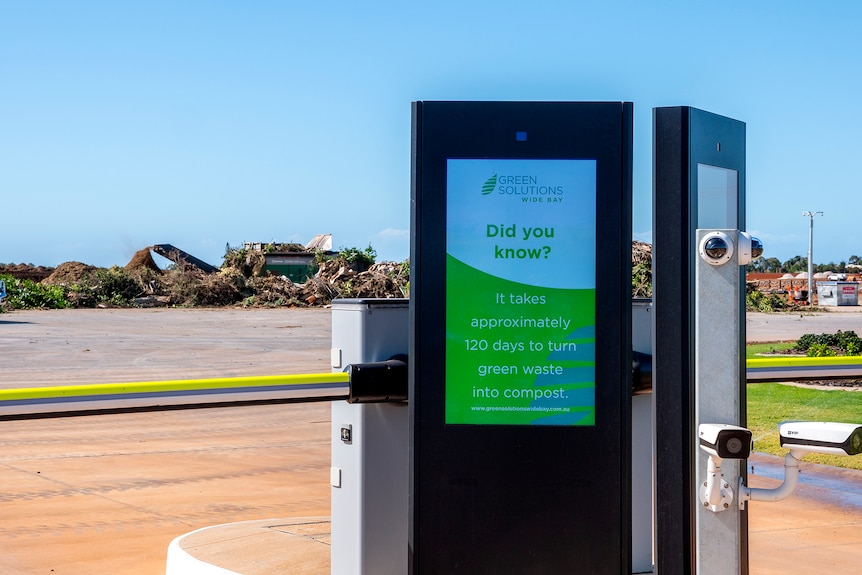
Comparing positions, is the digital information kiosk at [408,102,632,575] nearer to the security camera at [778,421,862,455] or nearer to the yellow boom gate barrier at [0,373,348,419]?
the yellow boom gate barrier at [0,373,348,419]

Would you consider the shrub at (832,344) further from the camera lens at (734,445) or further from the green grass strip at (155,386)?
the camera lens at (734,445)

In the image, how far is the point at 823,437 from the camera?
2535 mm

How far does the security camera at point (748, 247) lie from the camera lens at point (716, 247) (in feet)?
0.18

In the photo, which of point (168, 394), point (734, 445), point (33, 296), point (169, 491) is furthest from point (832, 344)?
point (33, 296)

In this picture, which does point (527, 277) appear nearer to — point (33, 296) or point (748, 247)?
point (748, 247)

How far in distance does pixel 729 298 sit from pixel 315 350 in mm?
17867

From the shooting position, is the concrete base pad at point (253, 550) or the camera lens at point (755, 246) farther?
the concrete base pad at point (253, 550)

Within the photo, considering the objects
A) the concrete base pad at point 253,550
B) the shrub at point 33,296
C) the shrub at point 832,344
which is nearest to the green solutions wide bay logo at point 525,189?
the concrete base pad at point 253,550

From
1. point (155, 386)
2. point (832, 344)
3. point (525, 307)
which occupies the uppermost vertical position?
point (525, 307)

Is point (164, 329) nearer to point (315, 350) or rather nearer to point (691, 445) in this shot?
point (315, 350)

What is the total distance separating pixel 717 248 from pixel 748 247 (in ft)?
0.29

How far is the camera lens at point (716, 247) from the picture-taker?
2586mm

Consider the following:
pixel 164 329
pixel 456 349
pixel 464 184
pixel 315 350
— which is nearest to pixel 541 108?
pixel 464 184

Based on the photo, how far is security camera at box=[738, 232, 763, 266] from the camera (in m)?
2.60
